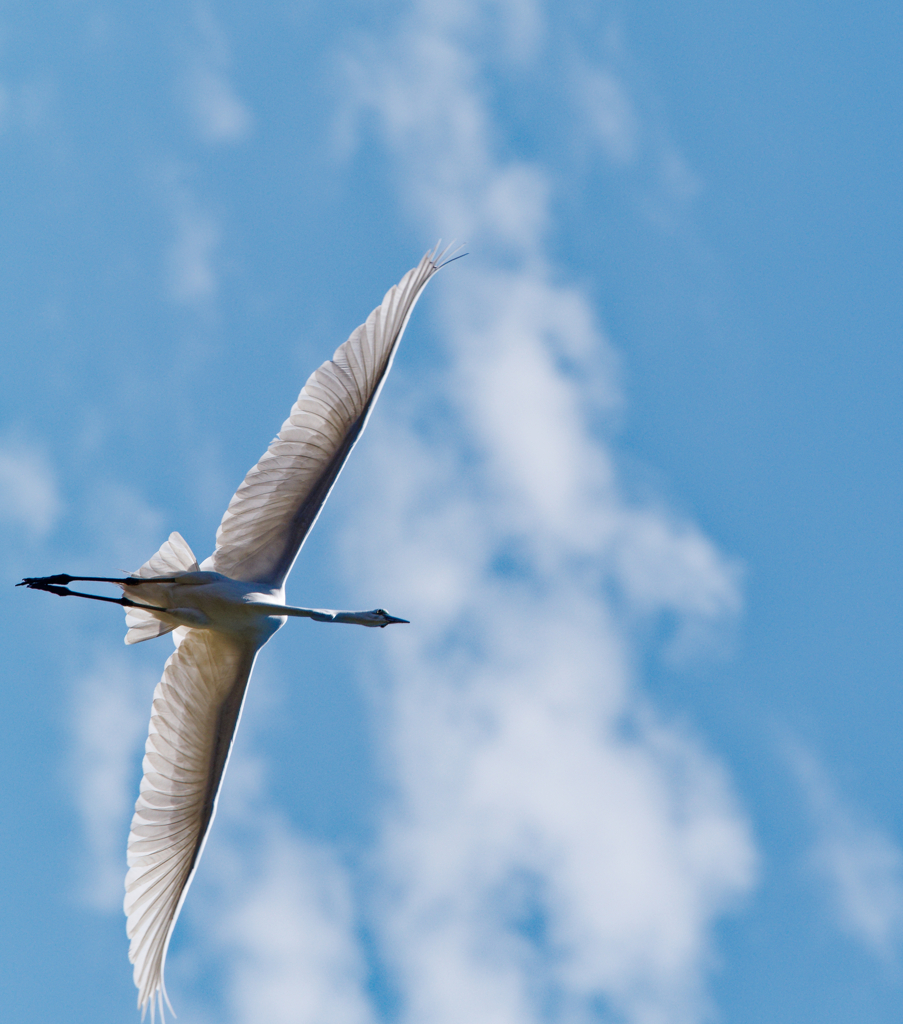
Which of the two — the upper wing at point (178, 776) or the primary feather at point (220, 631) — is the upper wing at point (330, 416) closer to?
the primary feather at point (220, 631)

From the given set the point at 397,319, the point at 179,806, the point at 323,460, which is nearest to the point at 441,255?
the point at 397,319

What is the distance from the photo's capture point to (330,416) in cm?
1659

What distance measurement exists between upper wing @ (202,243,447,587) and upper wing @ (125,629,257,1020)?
1.77 metres

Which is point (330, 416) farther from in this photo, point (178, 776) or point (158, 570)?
point (178, 776)

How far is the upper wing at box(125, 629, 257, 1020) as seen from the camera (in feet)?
54.4

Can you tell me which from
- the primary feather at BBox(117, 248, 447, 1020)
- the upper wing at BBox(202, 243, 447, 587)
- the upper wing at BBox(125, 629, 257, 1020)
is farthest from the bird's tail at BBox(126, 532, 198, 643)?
the upper wing at BBox(202, 243, 447, 587)

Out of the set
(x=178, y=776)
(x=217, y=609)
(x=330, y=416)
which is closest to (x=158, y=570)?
(x=217, y=609)

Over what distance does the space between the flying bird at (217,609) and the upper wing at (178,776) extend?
11 millimetres

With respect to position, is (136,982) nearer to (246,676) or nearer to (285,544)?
(246,676)

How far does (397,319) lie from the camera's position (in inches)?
656

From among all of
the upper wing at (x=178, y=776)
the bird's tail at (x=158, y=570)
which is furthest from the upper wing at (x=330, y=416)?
the upper wing at (x=178, y=776)

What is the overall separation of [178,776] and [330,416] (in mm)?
4481

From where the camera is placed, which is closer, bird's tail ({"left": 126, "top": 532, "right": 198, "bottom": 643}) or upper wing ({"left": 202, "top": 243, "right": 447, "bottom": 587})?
upper wing ({"left": 202, "top": 243, "right": 447, "bottom": 587})

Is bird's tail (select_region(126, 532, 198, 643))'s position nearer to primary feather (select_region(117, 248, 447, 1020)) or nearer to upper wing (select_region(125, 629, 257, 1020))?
primary feather (select_region(117, 248, 447, 1020))
